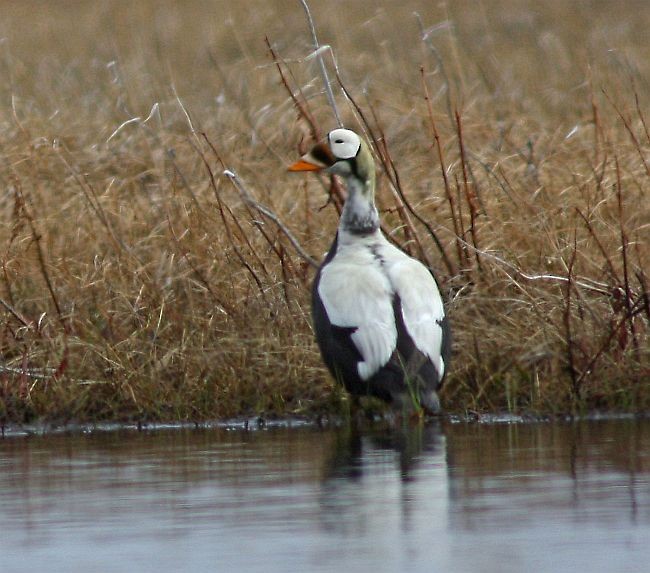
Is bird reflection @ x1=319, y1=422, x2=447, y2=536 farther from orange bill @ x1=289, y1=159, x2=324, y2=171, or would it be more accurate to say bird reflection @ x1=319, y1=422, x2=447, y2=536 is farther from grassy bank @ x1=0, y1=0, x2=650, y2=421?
orange bill @ x1=289, y1=159, x2=324, y2=171

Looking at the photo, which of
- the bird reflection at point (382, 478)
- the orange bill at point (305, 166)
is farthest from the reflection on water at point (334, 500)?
the orange bill at point (305, 166)

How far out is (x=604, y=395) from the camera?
8.38 meters

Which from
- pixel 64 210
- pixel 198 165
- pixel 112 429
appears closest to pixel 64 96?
pixel 198 165

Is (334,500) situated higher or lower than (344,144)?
lower

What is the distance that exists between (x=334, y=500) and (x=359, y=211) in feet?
8.13

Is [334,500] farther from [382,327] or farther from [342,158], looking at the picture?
[342,158]

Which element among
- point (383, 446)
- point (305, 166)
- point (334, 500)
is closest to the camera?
point (334, 500)

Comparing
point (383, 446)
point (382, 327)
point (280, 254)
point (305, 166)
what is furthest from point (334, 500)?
point (280, 254)

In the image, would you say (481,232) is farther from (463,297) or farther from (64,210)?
(64,210)

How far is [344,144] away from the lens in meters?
8.54

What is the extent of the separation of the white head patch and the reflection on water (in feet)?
4.11

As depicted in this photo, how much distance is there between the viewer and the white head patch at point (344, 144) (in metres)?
8.52

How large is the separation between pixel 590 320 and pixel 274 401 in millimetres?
1520

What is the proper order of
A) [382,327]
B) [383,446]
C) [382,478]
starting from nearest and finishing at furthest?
[382,478] → [383,446] → [382,327]
